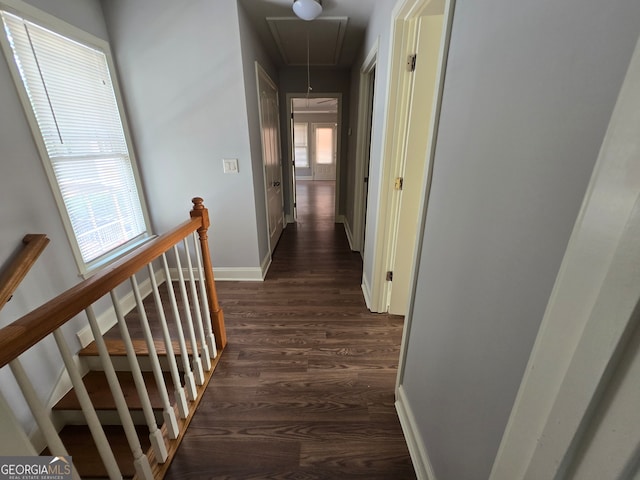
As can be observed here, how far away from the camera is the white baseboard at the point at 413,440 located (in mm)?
1088

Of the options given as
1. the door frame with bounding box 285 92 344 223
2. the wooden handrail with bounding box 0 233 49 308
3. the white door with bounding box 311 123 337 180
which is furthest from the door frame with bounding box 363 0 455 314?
the white door with bounding box 311 123 337 180

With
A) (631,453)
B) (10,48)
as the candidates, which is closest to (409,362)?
(631,453)

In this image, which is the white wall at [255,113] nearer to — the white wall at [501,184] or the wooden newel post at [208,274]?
the wooden newel post at [208,274]

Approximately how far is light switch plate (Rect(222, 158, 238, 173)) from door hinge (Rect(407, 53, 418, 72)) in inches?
62.3

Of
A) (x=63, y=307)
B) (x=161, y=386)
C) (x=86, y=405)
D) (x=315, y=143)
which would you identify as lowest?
(x=161, y=386)

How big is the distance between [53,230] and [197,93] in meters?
1.48

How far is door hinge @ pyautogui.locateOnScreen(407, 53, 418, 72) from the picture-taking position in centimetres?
153

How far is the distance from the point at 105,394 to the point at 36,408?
1.26 m

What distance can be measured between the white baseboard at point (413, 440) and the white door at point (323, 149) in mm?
8658

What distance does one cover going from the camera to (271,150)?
Answer: 3.37m

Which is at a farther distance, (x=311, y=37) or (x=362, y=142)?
(x=362, y=142)

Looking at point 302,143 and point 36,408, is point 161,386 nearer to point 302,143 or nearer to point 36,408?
point 36,408

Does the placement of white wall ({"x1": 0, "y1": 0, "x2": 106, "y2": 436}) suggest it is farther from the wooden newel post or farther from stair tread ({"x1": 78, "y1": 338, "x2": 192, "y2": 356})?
the wooden newel post

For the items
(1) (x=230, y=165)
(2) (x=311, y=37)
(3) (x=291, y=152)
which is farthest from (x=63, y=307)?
(3) (x=291, y=152)
